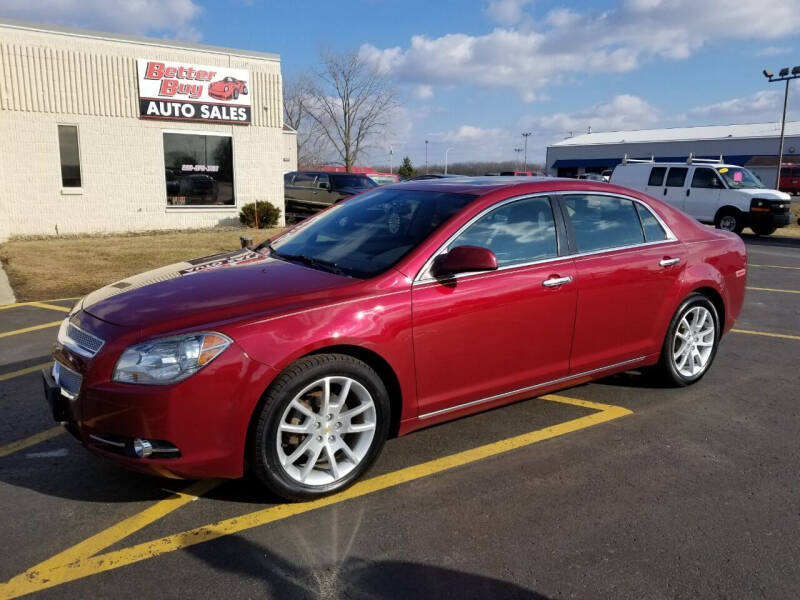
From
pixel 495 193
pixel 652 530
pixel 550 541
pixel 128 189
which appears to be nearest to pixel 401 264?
pixel 495 193

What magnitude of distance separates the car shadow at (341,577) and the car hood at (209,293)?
1.08 metres

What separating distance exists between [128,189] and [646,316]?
1534 centimetres

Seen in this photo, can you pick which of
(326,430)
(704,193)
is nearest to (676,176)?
(704,193)

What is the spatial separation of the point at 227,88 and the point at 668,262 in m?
15.7

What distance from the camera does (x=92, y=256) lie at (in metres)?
12.5

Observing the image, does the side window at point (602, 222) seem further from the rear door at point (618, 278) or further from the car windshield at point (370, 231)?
the car windshield at point (370, 231)

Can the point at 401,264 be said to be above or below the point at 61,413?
above

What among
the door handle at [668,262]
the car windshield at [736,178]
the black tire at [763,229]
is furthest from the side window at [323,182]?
the door handle at [668,262]

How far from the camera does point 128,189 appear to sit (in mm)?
16656

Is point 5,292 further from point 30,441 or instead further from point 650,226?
point 650,226

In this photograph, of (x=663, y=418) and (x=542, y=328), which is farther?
(x=663, y=418)

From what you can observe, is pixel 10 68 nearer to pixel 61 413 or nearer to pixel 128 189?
pixel 128 189

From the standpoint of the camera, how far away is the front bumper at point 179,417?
2.86 metres

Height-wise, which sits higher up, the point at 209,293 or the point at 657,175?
the point at 657,175
